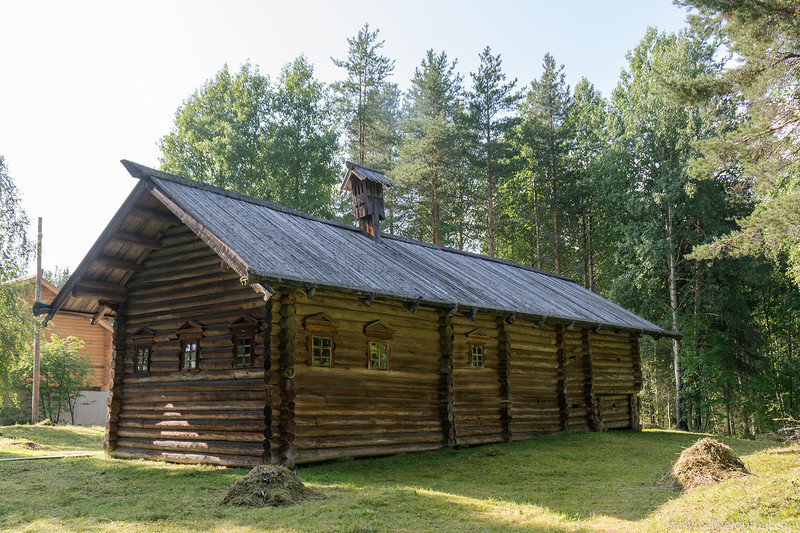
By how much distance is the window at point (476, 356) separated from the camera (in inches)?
668

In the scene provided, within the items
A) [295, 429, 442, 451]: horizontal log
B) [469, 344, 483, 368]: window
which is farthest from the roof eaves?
[469, 344, 483, 368]: window

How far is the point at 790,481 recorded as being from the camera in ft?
27.6

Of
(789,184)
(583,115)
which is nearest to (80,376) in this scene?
(789,184)

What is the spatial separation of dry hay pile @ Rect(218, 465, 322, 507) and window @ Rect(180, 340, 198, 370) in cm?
517

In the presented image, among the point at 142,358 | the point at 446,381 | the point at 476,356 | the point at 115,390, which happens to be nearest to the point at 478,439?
the point at 446,381

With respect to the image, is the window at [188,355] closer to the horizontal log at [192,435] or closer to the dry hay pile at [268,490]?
the horizontal log at [192,435]

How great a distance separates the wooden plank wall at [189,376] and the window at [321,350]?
1084 mm

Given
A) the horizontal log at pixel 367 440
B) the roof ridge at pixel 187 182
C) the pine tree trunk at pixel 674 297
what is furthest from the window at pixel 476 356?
the pine tree trunk at pixel 674 297

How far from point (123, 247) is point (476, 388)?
957 centimetres

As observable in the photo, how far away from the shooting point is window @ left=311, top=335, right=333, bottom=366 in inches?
516

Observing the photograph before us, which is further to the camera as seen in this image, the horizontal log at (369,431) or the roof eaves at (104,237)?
the roof eaves at (104,237)

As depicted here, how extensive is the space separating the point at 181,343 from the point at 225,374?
1.92 m

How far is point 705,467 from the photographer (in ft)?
33.5

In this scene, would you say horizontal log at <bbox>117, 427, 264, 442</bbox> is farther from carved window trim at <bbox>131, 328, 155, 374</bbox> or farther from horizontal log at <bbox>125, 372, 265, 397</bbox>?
carved window trim at <bbox>131, 328, 155, 374</bbox>
